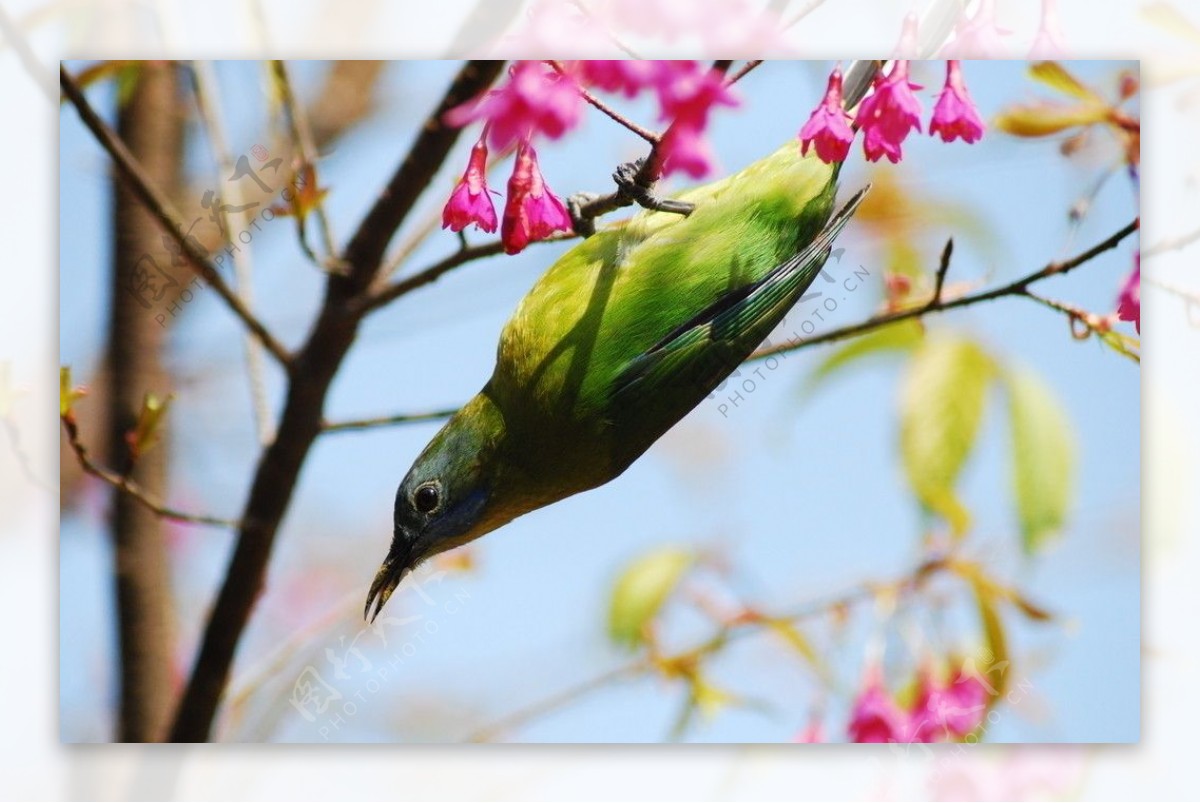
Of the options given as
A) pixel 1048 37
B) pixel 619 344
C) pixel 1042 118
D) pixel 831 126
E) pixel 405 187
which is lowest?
pixel 619 344

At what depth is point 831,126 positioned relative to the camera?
1814 millimetres

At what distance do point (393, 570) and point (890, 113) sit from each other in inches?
38.0

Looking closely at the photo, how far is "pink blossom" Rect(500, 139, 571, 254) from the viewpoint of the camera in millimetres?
1722

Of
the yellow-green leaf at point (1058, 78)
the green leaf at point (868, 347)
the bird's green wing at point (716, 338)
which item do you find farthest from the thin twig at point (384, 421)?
the yellow-green leaf at point (1058, 78)

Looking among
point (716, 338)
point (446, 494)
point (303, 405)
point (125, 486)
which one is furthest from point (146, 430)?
point (716, 338)

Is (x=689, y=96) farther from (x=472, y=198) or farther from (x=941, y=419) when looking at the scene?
(x=941, y=419)

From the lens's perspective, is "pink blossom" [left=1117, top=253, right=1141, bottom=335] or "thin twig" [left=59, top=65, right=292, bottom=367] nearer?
"thin twig" [left=59, top=65, right=292, bottom=367]

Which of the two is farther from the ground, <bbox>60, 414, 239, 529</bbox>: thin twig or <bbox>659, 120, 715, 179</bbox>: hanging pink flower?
<bbox>659, 120, 715, 179</bbox>: hanging pink flower

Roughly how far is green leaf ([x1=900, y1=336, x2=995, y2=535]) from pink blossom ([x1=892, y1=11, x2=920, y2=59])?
429mm

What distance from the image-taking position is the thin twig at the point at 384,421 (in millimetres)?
1989

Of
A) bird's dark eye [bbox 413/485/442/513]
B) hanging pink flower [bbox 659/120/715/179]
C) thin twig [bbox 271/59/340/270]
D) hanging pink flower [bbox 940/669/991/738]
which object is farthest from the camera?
hanging pink flower [bbox 940/669/991/738]

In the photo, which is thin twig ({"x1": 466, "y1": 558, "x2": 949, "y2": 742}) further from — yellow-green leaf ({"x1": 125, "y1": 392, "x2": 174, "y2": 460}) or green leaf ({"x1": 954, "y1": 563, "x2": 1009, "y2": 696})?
yellow-green leaf ({"x1": 125, "y1": 392, "x2": 174, "y2": 460})

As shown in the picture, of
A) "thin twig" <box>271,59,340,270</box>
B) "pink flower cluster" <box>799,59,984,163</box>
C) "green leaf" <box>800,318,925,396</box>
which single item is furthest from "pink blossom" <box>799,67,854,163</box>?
"thin twig" <box>271,59,340,270</box>

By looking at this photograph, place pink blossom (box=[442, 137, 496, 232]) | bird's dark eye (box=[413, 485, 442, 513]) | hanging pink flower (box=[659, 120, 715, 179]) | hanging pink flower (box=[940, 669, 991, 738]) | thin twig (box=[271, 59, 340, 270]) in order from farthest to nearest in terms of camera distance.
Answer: hanging pink flower (box=[940, 669, 991, 738])
bird's dark eye (box=[413, 485, 442, 513])
thin twig (box=[271, 59, 340, 270])
pink blossom (box=[442, 137, 496, 232])
hanging pink flower (box=[659, 120, 715, 179])
